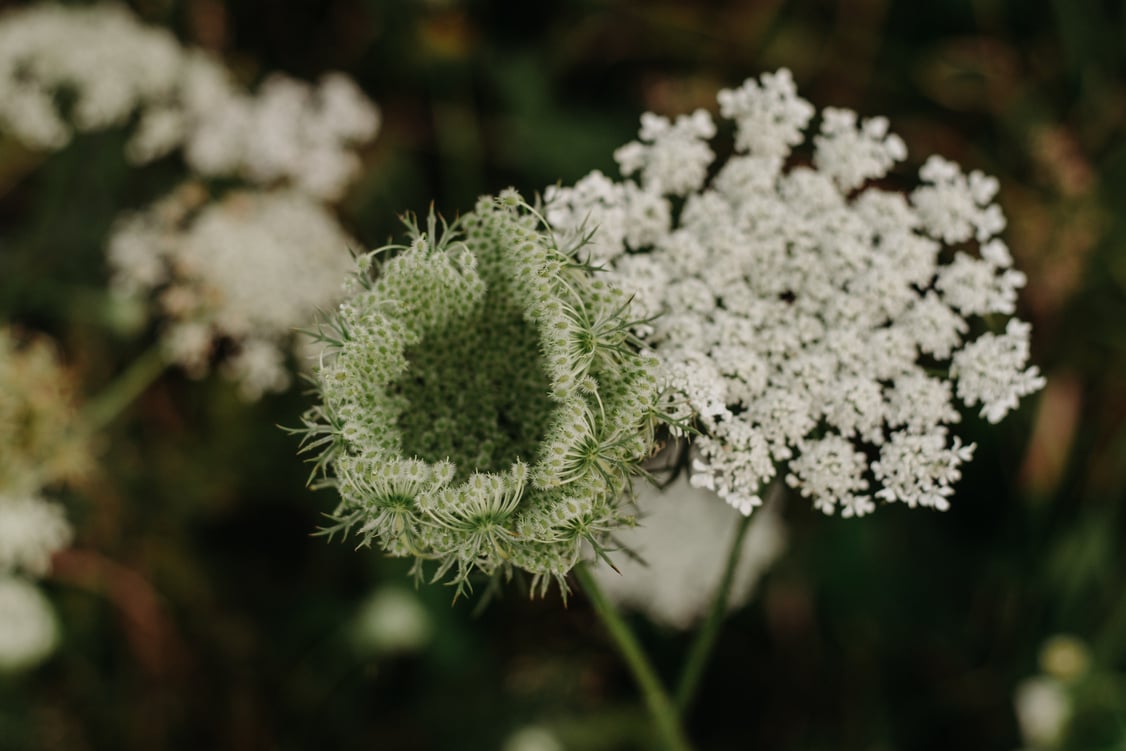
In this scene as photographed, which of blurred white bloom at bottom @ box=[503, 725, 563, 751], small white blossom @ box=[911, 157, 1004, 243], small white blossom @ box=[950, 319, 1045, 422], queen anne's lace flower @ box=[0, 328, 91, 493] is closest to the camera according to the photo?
small white blossom @ box=[950, 319, 1045, 422]

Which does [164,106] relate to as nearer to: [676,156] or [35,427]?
[35,427]

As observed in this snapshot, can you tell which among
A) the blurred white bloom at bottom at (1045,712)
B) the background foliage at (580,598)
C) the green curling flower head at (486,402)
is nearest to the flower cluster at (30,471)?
the background foliage at (580,598)

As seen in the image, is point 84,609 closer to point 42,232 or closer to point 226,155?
point 42,232

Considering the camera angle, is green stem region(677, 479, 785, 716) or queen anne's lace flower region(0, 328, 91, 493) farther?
queen anne's lace flower region(0, 328, 91, 493)

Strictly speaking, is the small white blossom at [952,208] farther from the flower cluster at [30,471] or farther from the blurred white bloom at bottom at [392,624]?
the flower cluster at [30,471]

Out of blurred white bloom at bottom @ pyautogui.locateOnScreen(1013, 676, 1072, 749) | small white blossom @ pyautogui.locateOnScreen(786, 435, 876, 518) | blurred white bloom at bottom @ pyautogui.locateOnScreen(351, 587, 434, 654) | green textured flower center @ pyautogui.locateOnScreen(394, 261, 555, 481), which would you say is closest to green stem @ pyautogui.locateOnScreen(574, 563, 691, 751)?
green textured flower center @ pyautogui.locateOnScreen(394, 261, 555, 481)

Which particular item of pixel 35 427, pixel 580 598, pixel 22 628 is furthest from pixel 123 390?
pixel 580 598

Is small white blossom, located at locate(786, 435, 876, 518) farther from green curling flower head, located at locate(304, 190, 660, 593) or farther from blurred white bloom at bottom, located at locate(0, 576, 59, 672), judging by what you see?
blurred white bloom at bottom, located at locate(0, 576, 59, 672)
